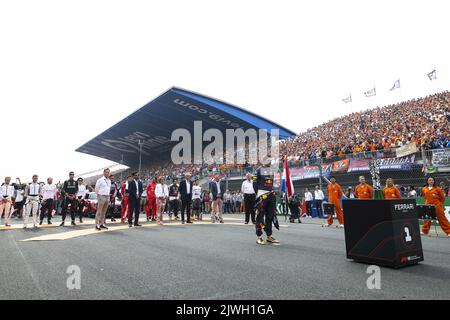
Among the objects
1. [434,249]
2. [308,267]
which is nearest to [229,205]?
[434,249]

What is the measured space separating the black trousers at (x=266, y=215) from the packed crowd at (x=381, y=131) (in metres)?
9.76

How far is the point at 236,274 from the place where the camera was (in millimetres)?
3395

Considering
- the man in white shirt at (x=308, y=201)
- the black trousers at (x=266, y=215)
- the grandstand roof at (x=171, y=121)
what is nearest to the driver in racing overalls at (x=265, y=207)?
the black trousers at (x=266, y=215)

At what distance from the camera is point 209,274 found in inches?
134

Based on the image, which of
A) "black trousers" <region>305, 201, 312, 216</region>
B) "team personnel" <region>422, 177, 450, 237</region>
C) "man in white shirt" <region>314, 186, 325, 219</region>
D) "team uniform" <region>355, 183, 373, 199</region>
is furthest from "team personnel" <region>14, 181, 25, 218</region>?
"team personnel" <region>422, 177, 450, 237</region>

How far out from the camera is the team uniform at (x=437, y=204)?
311 inches

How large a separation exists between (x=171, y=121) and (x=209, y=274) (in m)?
32.4

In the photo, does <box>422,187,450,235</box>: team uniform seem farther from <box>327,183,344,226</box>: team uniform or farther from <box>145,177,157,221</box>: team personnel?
<box>145,177,157,221</box>: team personnel

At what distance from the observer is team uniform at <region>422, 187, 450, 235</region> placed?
311 inches

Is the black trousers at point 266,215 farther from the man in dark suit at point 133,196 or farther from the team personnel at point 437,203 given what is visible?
the man in dark suit at point 133,196

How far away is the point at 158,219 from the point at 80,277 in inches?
306

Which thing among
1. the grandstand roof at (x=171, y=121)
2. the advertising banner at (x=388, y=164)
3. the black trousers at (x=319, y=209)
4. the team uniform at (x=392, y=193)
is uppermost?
the grandstand roof at (x=171, y=121)

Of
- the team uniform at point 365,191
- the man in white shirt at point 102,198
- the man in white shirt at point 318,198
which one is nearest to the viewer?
the man in white shirt at point 102,198

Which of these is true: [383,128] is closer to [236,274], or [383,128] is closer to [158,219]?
[158,219]
